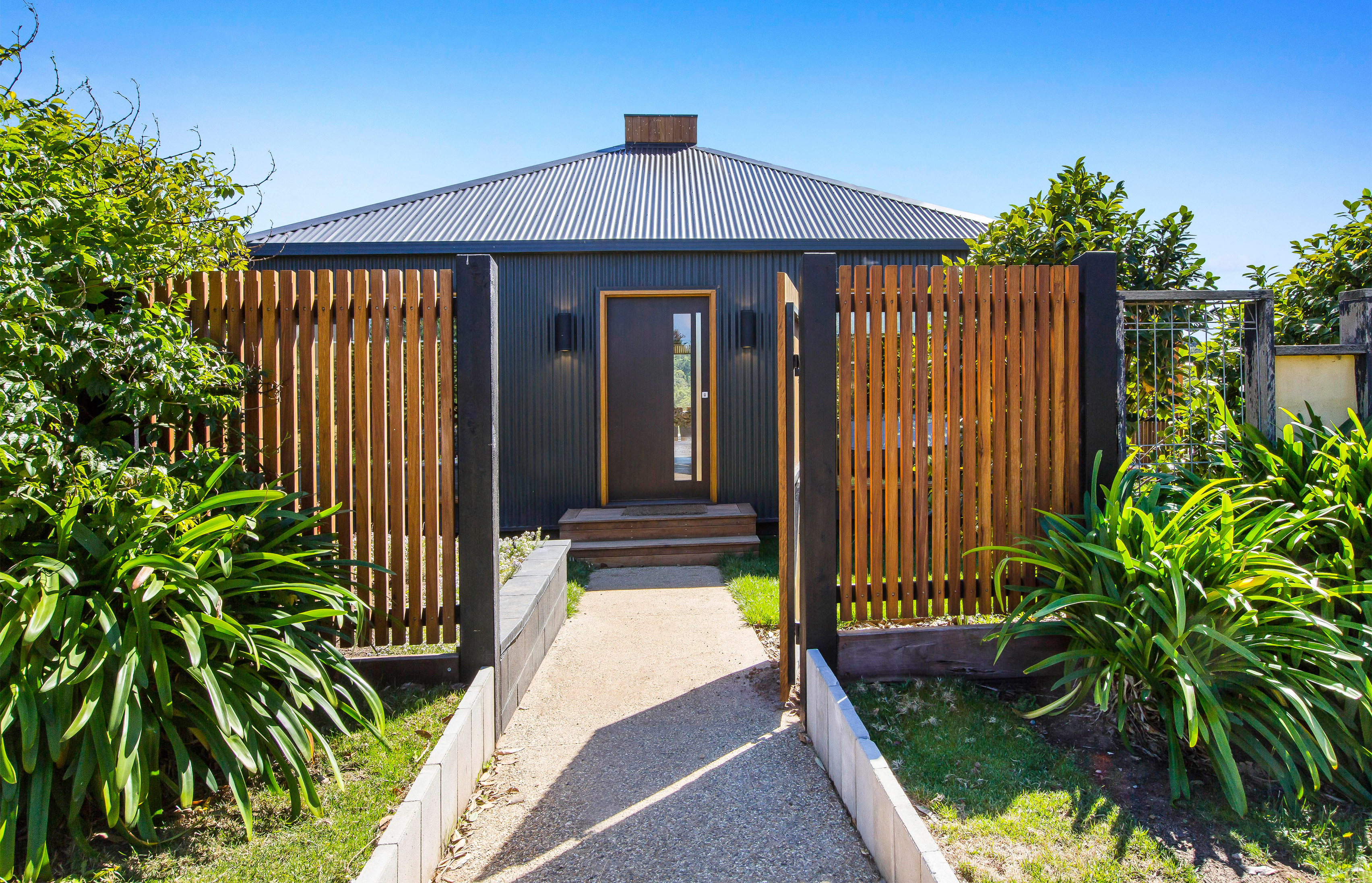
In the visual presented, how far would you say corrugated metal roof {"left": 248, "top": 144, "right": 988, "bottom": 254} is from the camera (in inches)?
263

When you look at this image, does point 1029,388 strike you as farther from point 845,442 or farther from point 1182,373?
point 1182,373

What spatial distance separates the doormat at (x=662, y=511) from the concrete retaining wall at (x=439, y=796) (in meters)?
3.65

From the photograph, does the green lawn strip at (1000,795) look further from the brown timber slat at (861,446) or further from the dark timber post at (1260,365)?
the dark timber post at (1260,365)

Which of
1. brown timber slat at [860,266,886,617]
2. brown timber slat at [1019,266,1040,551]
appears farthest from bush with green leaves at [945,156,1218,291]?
brown timber slat at [860,266,886,617]

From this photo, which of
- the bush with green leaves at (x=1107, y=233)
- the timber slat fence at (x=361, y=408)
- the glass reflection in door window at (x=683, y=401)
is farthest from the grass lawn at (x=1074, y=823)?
the glass reflection in door window at (x=683, y=401)

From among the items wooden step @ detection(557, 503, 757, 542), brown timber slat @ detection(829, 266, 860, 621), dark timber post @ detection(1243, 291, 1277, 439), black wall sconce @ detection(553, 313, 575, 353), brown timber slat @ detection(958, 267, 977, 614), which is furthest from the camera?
black wall sconce @ detection(553, 313, 575, 353)

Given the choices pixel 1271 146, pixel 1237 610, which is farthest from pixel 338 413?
pixel 1271 146

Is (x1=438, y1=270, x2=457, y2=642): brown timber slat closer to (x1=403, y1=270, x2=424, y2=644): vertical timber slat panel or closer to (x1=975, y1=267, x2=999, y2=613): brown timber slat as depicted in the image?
(x1=403, y1=270, x2=424, y2=644): vertical timber slat panel

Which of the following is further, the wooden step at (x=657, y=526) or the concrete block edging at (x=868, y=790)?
the wooden step at (x=657, y=526)

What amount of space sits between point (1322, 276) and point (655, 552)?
4939 millimetres

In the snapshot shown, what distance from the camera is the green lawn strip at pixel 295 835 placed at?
162 cm

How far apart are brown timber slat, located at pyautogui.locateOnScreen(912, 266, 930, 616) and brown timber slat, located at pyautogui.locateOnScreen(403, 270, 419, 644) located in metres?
2.16

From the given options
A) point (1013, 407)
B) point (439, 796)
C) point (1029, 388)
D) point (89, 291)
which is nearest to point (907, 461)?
point (1013, 407)

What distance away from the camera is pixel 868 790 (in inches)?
74.6
